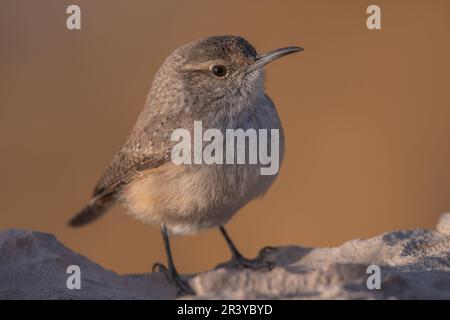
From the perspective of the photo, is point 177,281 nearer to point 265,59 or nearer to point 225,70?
point 225,70

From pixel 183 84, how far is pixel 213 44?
1.32 feet

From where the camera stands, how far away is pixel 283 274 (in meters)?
4.63

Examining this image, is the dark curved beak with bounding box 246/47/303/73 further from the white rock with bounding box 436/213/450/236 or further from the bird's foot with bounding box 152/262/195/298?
the white rock with bounding box 436/213/450/236

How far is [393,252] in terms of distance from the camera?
5.45 m

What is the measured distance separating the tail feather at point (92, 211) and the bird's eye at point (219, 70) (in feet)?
5.62

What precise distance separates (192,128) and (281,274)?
1.35 meters

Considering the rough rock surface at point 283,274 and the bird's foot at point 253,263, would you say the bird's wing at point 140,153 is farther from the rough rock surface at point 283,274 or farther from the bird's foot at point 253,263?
the bird's foot at point 253,263

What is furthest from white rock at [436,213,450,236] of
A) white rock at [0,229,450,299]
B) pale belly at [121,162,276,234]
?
pale belly at [121,162,276,234]

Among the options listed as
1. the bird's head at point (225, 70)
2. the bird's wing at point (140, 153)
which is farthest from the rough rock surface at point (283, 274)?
the bird's head at point (225, 70)

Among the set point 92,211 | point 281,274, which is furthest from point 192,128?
point 92,211

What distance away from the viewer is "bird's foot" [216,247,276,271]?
508cm
